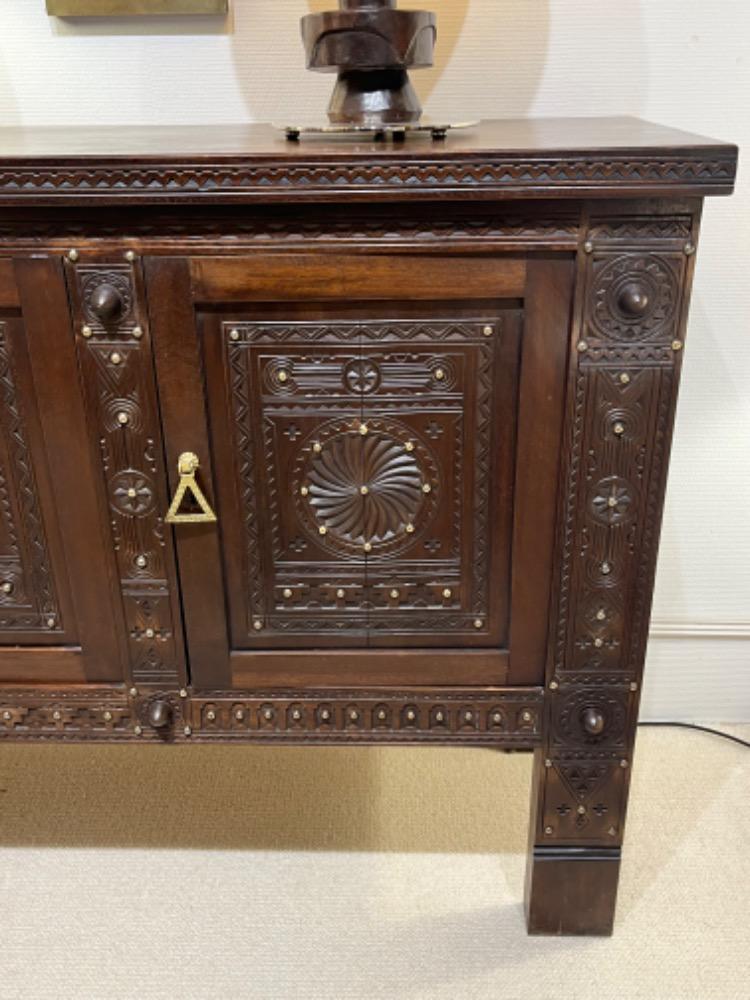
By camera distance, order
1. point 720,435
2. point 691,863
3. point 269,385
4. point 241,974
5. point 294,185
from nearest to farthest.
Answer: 1. point 294,185
2. point 269,385
3. point 241,974
4. point 691,863
5. point 720,435

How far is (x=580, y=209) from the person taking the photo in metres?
0.87

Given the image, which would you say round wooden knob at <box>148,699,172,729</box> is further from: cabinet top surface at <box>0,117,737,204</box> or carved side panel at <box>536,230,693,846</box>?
cabinet top surface at <box>0,117,737,204</box>

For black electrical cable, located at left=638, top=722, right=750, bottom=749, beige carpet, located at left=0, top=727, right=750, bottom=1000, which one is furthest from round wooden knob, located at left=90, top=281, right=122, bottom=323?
black electrical cable, located at left=638, top=722, right=750, bottom=749

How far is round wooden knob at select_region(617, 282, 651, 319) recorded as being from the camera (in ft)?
2.90

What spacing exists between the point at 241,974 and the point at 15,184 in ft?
3.03

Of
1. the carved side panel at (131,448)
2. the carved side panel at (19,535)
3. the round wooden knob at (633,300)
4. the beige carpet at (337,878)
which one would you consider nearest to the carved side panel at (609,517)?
the round wooden knob at (633,300)

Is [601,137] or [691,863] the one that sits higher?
[601,137]

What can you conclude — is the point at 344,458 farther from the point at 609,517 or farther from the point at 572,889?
the point at 572,889

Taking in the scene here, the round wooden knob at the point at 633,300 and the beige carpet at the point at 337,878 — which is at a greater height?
the round wooden knob at the point at 633,300

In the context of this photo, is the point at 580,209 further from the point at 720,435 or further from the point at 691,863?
the point at 691,863

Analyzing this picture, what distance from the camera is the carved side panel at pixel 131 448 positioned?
2.97ft

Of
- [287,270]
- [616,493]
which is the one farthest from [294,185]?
[616,493]

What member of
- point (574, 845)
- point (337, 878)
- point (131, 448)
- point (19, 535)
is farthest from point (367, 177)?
point (337, 878)

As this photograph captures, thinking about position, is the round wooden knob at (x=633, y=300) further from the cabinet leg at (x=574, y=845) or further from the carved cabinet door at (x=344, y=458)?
the cabinet leg at (x=574, y=845)
